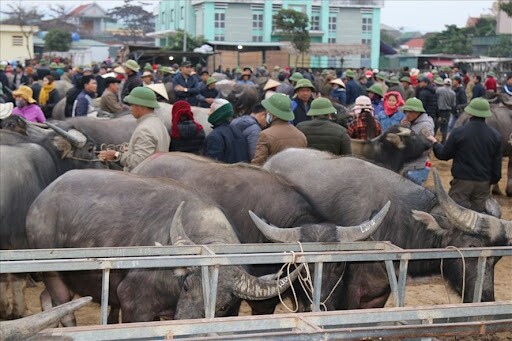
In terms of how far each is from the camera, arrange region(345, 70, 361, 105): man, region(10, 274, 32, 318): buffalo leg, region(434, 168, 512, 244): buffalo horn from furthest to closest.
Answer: region(345, 70, 361, 105): man
region(10, 274, 32, 318): buffalo leg
region(434, 168, 512, 244): buffalo horn

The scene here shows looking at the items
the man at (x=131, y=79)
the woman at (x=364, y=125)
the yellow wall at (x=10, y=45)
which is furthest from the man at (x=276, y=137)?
the yellow wall at (x=10, y=45)

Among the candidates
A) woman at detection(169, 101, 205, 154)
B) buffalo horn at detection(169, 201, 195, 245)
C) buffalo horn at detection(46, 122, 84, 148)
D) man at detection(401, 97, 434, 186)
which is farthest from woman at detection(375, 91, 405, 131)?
buffalo horn at detection(169, 201, 195, 245)

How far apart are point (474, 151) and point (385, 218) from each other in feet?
8.82

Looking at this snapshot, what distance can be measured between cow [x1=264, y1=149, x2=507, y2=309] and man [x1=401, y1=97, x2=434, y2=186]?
8.33 feet

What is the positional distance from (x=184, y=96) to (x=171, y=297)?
419 inches

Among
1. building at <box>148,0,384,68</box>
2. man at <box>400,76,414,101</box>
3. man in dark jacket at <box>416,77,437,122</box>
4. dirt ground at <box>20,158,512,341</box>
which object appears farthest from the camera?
building at <box>148,0,384,68</box>

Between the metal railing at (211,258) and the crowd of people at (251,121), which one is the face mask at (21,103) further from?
the metal railing at (211,258)

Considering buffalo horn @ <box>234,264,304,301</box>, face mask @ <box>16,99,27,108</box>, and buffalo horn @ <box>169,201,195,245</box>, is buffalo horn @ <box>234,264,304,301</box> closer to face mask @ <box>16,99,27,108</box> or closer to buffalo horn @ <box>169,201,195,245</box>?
buffalo horn @ <box>169,201,195,245</box>

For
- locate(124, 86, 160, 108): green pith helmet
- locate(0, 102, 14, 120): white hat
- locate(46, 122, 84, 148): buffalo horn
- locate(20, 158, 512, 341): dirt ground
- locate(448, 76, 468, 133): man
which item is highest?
locate(124, 86, 160, 108): green pith helmet

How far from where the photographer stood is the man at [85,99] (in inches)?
473

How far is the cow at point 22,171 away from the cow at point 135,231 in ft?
3.92

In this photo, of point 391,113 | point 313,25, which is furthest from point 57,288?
point 313,25

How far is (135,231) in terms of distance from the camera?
212 inches

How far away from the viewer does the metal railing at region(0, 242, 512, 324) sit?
12.3 ft
